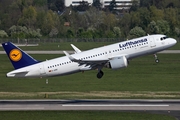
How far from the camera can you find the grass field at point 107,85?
6962cm

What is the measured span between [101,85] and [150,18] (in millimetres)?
114407

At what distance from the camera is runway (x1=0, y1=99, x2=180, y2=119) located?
57.2 meters

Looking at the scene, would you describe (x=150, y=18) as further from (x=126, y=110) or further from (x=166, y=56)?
(x=126, y=110)

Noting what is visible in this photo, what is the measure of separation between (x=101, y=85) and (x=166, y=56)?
4067cm

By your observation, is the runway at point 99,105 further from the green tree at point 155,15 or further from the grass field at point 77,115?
the green tree at point 155,15

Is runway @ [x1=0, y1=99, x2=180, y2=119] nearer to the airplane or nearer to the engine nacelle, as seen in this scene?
the engine nacelle

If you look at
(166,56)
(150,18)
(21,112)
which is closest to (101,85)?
(21,112)

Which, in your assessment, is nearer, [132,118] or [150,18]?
[132,118]

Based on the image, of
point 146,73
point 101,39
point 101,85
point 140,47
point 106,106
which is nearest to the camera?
point 106,106

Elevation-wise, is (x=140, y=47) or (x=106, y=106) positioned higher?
(x=140, y=47)

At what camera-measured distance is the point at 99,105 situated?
60.0 metres

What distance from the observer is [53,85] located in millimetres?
79812

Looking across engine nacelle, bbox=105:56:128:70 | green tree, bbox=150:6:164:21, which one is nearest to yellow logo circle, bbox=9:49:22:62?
engine nacelle, bbox=105:56:128:70

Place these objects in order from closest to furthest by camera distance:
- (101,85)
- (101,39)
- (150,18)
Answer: (101,85), (101,39), (150,18)
